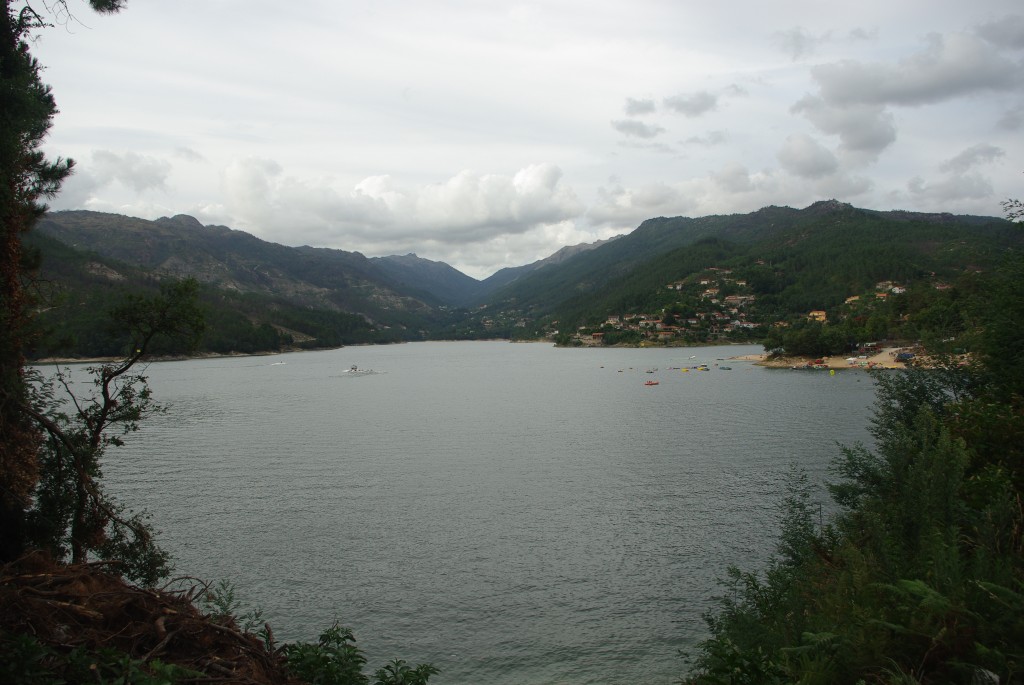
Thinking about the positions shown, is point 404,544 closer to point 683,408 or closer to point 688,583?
point 688,583

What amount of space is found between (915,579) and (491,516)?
20.5 m

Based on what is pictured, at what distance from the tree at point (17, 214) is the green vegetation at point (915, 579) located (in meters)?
13.5

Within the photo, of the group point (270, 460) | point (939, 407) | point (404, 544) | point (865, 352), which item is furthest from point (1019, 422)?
point (865, 352)

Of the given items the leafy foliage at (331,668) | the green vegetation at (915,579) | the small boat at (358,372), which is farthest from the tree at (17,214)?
the small boat at (358,372)

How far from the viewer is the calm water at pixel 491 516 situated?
17109 mm

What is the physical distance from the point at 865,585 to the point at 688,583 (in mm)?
10478

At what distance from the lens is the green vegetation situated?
6.68 meters

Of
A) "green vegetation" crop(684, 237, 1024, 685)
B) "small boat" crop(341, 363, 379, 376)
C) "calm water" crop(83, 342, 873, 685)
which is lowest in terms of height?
"calm water" crop(83, 342, 873, 685)

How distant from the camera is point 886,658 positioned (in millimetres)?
6836

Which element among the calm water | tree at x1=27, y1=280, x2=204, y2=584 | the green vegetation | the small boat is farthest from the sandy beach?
tree at x1=27, y1=280, x2=204, y2=584

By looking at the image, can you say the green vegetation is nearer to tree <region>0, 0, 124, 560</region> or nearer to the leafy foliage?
the leafy foliage

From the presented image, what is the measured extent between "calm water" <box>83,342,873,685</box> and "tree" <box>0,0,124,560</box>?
25.5ft

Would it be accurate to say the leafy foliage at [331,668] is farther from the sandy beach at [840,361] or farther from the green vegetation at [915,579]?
the sandy beach at [840,361]

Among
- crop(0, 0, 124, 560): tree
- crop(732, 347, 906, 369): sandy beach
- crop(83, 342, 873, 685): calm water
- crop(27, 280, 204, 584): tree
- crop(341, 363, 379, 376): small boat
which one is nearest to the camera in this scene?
crop(0, 0, 124, 560): tree
